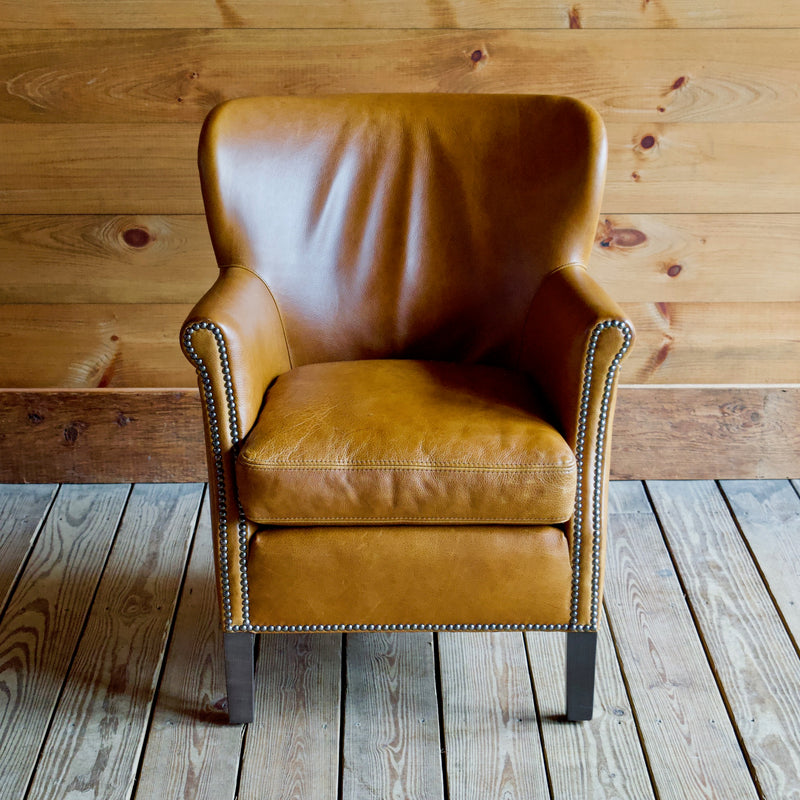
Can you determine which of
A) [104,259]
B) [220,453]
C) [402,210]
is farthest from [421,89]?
[220,453]

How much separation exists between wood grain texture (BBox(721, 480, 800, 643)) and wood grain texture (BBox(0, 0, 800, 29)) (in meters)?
1.06

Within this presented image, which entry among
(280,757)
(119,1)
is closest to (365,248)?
(119,1)

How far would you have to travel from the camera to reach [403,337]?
6.02 ft

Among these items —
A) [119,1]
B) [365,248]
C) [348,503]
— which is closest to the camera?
[348,503]

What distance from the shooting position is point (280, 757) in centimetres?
148

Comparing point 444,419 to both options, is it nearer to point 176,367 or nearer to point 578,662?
point 578,662

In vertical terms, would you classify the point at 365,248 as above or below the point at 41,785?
above

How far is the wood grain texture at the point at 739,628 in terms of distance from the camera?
150cm

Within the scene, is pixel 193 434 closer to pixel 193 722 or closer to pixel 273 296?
pixel 273 296

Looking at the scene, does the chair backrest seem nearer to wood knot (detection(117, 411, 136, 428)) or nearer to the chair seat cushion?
the chair seat cushion

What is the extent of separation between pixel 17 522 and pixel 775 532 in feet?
5.65

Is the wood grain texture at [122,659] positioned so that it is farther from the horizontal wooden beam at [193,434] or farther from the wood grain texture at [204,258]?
the wood grain texture at [204,258]

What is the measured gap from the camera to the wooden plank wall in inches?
77.7

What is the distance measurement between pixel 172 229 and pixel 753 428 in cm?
147
